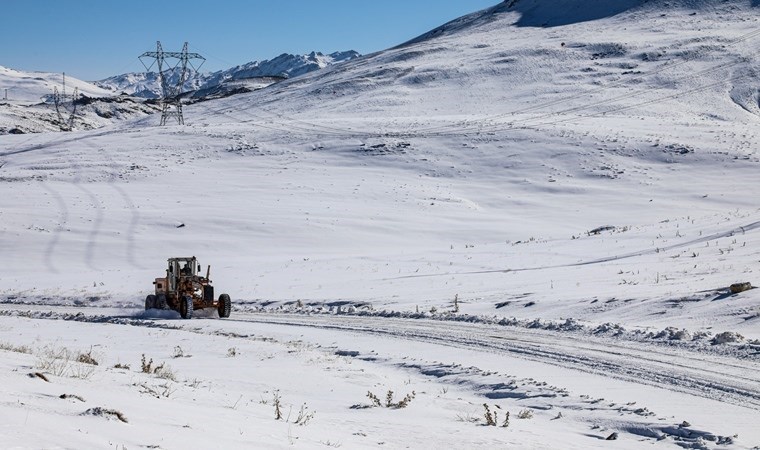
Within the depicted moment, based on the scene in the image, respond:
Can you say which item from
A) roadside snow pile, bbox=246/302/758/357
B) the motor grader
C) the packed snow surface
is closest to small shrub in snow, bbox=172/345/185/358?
the packed snow surface

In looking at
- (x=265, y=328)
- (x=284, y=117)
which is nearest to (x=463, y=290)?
(x=265, y=328)

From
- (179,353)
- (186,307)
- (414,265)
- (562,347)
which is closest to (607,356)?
(562,347)

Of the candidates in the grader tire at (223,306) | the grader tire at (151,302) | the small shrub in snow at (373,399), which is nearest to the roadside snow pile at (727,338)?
the small shrub in snow at (373,399)

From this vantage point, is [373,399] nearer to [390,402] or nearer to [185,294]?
[390,402]

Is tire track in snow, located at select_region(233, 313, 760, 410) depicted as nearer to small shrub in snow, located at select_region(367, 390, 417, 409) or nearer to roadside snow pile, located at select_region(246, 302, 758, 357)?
roadside snow pile, located at select_region(246, 302, 758, 357)

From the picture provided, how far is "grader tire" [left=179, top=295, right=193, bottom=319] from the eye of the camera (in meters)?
23.7

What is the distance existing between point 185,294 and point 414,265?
1215 cm

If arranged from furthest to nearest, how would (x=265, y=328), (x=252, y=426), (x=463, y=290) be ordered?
(x=463, y=290) < (x=265, y=328) < (x=252, y=426)

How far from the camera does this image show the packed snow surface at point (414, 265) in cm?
950

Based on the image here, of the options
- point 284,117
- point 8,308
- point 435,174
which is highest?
point 284,117

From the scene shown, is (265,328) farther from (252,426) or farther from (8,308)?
(252,426)

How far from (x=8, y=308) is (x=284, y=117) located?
234 ft

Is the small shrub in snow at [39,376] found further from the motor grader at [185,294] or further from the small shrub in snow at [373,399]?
the motor grader at [185,294]

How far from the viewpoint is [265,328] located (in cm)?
2127
